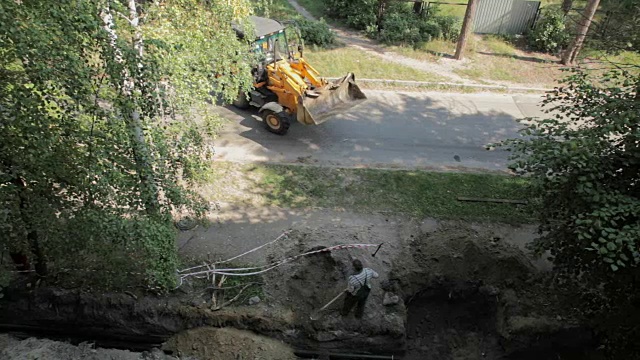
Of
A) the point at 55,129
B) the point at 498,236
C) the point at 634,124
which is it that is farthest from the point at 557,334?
the point at 55,129

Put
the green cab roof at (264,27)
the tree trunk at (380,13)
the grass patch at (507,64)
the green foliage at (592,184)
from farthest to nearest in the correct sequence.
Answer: the tree trunk at (380,13) → the grass patch at (507,64) → the green cab roof at (264,27) → the green foliage at (592,184)

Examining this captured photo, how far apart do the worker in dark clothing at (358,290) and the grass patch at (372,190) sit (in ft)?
11.3

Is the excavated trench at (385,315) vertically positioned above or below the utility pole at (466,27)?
below

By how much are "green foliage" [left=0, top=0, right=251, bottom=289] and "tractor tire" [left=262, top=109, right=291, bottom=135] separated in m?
5.24

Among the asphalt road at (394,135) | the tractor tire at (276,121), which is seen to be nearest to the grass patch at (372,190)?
the asphalt road at (394,135)

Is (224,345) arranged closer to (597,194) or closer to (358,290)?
(358,290)

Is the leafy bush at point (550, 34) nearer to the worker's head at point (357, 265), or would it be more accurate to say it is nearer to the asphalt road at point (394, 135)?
the asphalt road at point (394, 135)

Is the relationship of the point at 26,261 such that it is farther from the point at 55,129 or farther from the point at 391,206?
the point at 391,206

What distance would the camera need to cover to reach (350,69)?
19062 millimetres

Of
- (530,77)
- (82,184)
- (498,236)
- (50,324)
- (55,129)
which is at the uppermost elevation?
(55,129)

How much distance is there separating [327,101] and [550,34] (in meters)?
13.0

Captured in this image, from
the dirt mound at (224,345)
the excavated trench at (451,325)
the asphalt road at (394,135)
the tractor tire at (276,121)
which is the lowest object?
the excavated trench at (451,325)

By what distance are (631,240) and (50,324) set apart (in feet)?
34.0

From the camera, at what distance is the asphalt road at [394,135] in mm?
14188
